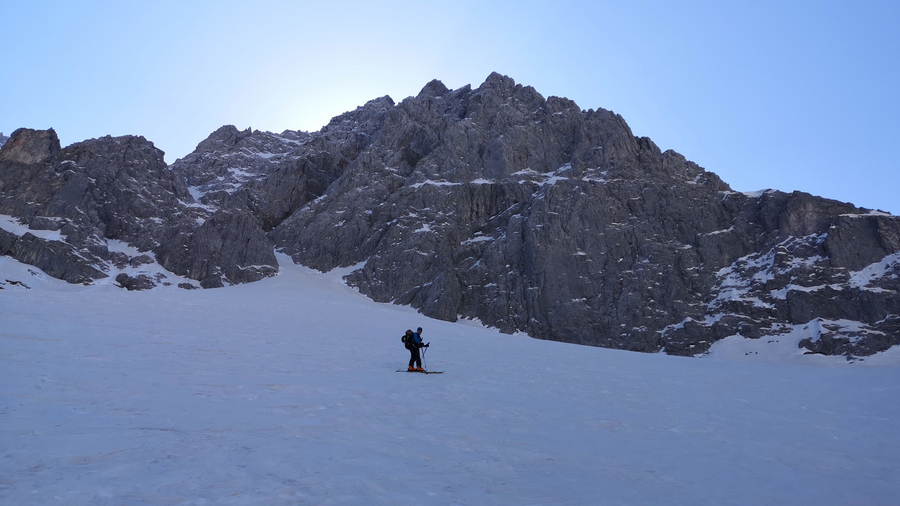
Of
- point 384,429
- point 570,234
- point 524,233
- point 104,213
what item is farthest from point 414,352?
point 104,213

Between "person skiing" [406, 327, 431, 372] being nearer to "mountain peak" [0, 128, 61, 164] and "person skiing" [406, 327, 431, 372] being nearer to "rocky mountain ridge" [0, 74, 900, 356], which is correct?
"rocky mountain ridge" [0, 74, 900, 356]

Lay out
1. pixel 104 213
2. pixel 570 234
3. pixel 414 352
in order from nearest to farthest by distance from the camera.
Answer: pixel 414 352, pixel 570 234, pixel 104 213

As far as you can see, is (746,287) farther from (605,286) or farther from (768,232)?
(605,286)

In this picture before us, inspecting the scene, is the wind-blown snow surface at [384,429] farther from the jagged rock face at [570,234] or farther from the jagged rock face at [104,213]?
the jagged rock face at [104,213]

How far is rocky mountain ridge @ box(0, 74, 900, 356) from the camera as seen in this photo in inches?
2736

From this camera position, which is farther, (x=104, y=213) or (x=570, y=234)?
(x=104, y=213)

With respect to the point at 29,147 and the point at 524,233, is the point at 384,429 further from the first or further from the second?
the point at 29,147

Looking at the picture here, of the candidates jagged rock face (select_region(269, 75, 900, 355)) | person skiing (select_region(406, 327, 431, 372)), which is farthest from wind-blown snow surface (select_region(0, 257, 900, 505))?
jagged rock face (select_region(269, 75, 900, 355))

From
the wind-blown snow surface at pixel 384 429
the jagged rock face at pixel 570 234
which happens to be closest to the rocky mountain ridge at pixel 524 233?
the jagged rock face at pixel 570 234

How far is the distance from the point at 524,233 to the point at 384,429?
2920 inches

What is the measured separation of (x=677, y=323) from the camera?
70.9m

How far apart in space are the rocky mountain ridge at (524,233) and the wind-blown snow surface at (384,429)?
53.5 metres

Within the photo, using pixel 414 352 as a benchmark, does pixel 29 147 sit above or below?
above

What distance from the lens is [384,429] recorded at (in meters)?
9.72
